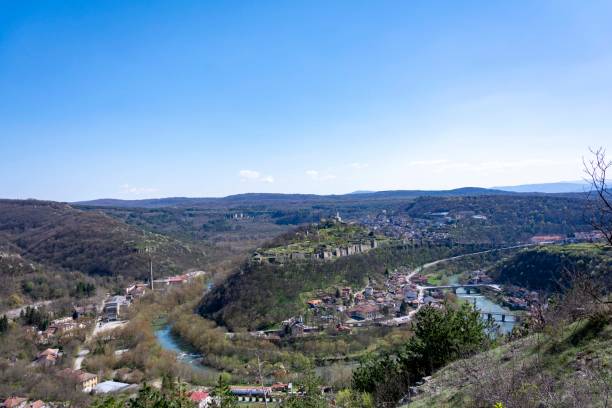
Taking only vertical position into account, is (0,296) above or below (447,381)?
below

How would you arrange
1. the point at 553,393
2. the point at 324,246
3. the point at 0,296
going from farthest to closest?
the point at 324,246 → the point at 0,296 → the point at 553,393

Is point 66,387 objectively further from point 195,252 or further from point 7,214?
point 7,214

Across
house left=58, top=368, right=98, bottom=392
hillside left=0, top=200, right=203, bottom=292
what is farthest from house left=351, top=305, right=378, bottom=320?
Answer: hillside left=0, top=200, right=203, bottom=292

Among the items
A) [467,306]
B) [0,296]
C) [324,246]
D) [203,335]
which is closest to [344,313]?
[203,335]

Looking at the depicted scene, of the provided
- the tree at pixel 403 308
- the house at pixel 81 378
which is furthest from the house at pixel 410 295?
the house at pixel 81 378

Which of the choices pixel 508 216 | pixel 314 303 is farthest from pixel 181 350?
pixel 508 216

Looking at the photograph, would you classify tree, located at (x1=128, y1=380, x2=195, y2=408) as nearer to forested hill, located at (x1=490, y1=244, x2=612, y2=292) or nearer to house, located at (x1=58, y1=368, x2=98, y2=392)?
house, located at (x1=58, y1=368, x2=98, y2=392)
